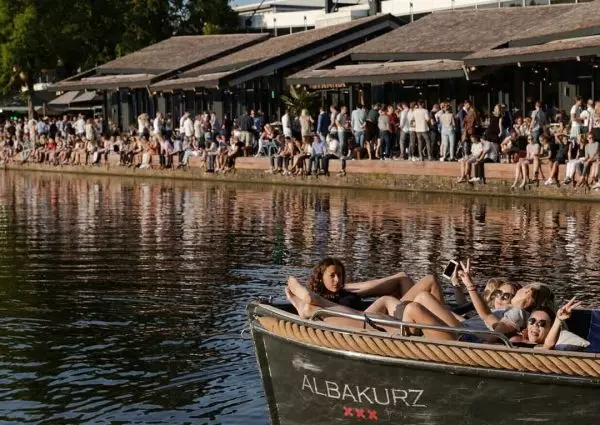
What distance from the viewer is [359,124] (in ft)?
140

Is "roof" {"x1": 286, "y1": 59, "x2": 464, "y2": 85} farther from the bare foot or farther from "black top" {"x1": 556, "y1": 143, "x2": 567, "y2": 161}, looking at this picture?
the bare foot

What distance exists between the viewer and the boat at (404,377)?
404 inches

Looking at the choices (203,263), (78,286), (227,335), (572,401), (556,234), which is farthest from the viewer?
(556,234)

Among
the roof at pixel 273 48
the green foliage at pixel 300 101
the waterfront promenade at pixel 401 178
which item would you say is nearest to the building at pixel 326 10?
the roof at pixel 273 48

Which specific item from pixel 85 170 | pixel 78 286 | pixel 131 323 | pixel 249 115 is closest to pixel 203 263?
pixel 78 286

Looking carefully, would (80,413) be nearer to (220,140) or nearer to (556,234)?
(556,234)

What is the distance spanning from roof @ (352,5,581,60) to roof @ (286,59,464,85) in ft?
1.13

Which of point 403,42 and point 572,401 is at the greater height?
point 403,42

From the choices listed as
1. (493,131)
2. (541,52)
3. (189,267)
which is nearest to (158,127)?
(541,52)

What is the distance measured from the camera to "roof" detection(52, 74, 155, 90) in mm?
62591

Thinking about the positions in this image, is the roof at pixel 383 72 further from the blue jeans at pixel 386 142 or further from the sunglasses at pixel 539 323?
the sunglasses at pixel 539 323

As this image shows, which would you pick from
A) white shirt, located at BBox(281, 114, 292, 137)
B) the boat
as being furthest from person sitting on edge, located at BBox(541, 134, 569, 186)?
the boat

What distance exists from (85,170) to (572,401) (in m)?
50.3

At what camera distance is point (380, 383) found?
1102 centimetres
